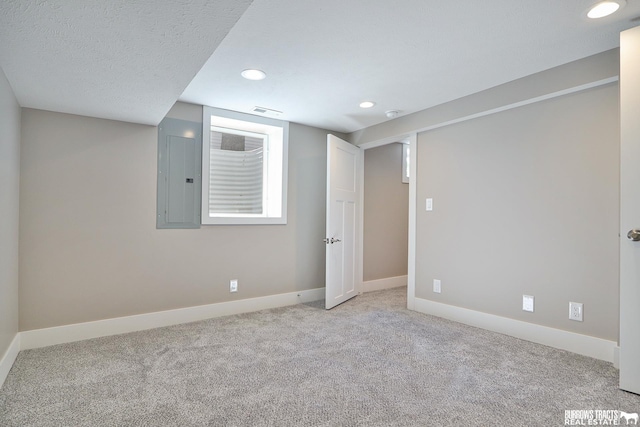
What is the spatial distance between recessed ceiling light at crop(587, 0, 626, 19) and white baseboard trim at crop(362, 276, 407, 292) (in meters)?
3.53

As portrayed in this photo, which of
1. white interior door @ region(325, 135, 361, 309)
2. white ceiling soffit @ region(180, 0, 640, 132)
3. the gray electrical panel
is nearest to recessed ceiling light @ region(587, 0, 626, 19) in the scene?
white ceiling soffit @ region(180, 0, 640, 132)

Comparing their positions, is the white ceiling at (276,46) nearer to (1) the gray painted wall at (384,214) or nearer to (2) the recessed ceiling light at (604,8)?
(2) the recessed ceiling light at (604,8)

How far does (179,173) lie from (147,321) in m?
1.40

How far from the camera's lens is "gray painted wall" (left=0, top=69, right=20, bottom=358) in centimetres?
208

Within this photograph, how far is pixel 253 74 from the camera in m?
2.67

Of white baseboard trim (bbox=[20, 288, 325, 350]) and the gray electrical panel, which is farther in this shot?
the gray electrical panel

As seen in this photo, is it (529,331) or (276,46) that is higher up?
(276,46)

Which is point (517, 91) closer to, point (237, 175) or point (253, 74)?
point (253, 74)

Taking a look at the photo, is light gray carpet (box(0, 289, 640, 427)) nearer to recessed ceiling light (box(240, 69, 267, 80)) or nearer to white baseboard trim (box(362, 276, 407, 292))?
white baseboard trim (box(362, 276, 407, 292))

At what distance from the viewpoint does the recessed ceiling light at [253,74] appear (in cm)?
262

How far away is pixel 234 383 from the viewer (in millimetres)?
2057

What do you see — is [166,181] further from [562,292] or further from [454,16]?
[562,292]

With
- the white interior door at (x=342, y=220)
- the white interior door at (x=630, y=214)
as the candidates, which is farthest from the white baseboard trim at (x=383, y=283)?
the white interior door at (x=630, y=214)

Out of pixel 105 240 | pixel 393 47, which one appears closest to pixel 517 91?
pixel 393 47
